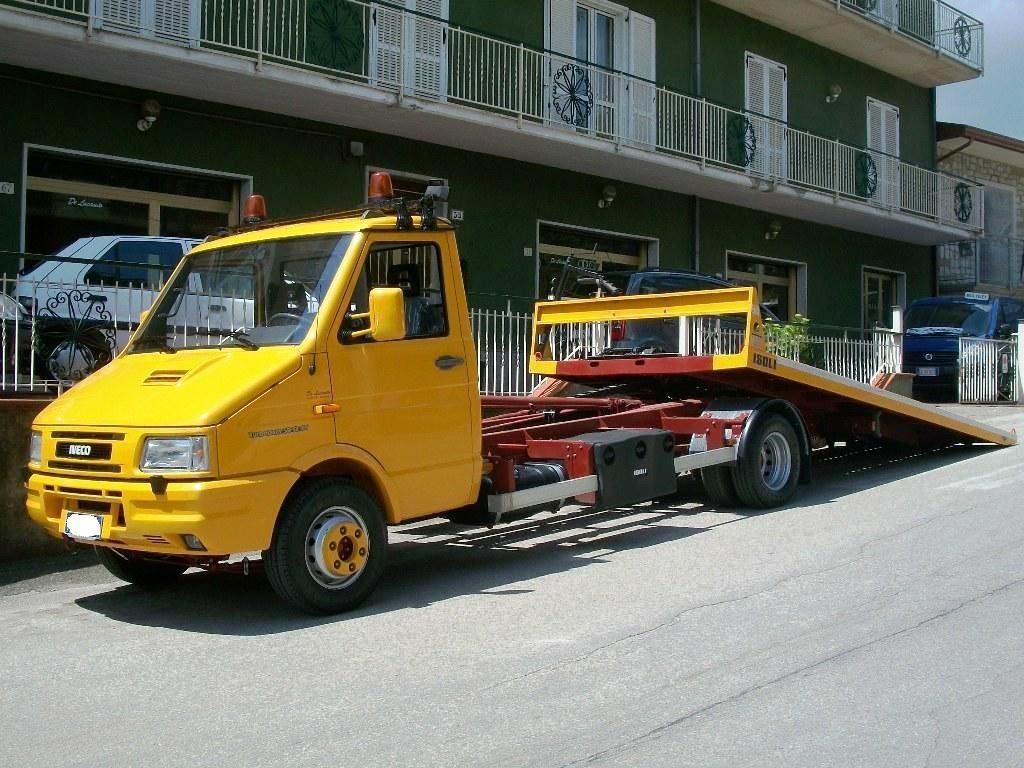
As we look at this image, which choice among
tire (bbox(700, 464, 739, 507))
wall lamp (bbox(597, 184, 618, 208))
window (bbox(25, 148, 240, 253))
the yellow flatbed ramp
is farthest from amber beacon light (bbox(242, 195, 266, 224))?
wall lamp (bbox(597, 184, 618, 208))

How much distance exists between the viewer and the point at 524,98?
15.7m

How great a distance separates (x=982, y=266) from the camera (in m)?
27.7

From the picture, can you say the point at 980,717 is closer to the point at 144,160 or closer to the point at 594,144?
the point at 144,160

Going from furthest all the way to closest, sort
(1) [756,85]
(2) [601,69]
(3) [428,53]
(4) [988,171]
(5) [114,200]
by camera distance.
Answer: (4) [988,171], (1) [756,85], (2) [601,69], (3) [428,53], (5) [114,200]

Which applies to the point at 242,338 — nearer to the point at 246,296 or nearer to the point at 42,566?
the point at 246,296

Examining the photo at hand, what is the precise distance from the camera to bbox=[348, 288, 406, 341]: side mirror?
654 cm

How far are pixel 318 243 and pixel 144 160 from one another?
677 cm

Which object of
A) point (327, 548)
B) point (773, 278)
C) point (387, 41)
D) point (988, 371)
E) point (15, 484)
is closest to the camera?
point (327, 548)

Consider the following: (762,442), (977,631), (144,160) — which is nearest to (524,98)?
(144,160)

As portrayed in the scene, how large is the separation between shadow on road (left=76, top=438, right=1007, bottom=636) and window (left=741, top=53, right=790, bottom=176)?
8686mm

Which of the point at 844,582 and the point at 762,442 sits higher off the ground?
the point at 762,442

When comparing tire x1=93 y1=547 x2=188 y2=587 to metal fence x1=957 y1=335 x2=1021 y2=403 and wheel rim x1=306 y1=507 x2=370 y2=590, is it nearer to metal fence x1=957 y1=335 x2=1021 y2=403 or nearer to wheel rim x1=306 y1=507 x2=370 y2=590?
wheel rim x1=306 y1=507 x2=370 y2=590

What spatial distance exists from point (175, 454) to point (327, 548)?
40.9 inches

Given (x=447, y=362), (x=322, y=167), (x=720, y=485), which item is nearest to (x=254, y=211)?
(x=447, y=362)
